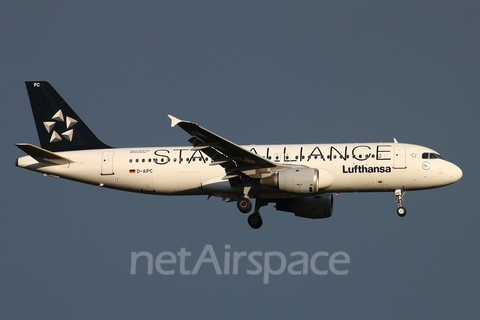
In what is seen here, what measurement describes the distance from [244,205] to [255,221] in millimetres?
1994

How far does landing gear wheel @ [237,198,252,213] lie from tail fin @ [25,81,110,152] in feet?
29.8

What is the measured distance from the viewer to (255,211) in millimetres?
46125

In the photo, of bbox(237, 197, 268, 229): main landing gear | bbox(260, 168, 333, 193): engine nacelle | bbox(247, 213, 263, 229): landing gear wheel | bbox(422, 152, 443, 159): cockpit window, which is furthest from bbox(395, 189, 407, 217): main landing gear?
→ bbox(247, 213, 263, 229): landing gear wheel

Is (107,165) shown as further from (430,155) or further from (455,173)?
(455,173)

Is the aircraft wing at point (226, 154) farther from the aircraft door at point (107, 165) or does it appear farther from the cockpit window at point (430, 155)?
the cockpit window at point (430, 155)

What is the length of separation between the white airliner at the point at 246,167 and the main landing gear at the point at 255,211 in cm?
5

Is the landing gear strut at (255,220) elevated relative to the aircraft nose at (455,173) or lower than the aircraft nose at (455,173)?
lower

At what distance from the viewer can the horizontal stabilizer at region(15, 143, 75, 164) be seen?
45362 mm

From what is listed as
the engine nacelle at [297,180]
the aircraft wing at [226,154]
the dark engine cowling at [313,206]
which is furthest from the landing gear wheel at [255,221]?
the engine nacelle at [297,180]

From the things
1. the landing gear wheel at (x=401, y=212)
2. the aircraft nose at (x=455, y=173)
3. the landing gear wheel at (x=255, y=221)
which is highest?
the aircraft nose at (x=455, y=173)

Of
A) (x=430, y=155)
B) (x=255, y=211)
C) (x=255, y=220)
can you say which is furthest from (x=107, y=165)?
(x=430, y=155)

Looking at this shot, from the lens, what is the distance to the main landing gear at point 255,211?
44125mm

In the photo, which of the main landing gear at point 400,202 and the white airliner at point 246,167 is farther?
the main landing gear at point 400,202

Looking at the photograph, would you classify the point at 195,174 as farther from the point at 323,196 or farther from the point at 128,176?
the point at 323,196
